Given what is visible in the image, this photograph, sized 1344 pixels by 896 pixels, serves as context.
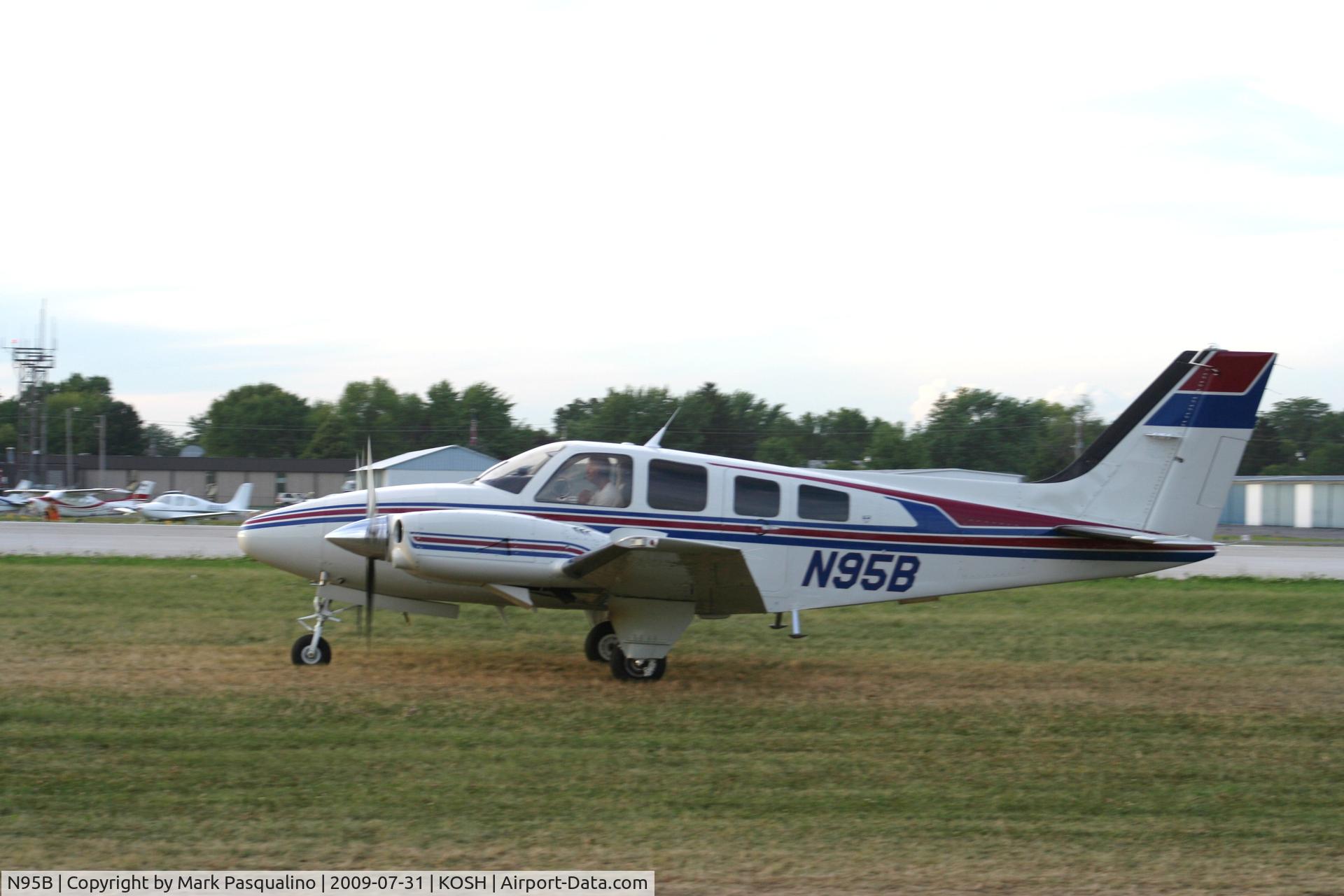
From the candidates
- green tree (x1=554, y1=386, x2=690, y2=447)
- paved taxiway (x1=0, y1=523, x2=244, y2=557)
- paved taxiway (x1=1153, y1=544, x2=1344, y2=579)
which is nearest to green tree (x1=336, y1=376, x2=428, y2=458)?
green tree (x1=554, y1=386, x2=690, y2=447)

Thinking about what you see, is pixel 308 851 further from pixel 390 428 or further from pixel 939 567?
pixel 390 428

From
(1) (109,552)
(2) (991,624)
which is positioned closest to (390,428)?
(1) (109,552)

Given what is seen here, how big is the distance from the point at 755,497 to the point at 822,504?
662 millimetres

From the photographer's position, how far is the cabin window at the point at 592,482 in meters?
9.91

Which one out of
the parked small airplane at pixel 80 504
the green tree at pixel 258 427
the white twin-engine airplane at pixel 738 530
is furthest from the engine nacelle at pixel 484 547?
the green tree at pixel 258 427

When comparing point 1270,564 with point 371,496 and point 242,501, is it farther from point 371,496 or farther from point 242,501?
point 242,501

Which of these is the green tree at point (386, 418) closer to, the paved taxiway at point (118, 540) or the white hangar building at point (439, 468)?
the white hangar building at point (439, 468)

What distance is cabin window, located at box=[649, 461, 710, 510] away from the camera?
9.98m

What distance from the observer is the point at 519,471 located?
Answer: 33.1ft

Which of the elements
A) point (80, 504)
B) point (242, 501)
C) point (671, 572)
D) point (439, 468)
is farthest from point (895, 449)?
point (671, 572)

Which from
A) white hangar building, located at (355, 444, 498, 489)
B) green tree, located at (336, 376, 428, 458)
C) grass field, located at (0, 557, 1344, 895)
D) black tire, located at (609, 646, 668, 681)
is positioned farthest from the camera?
green tree, located at (336, 376, 428, 458)

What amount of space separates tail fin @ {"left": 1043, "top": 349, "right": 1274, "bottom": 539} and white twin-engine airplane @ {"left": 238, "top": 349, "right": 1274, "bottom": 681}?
0.02 meters

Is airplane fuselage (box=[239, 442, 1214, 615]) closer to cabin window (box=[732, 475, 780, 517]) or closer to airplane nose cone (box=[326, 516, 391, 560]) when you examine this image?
cabin window (box=[732, 475, 780, 517])

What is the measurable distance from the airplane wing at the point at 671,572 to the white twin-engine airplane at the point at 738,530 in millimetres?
21
